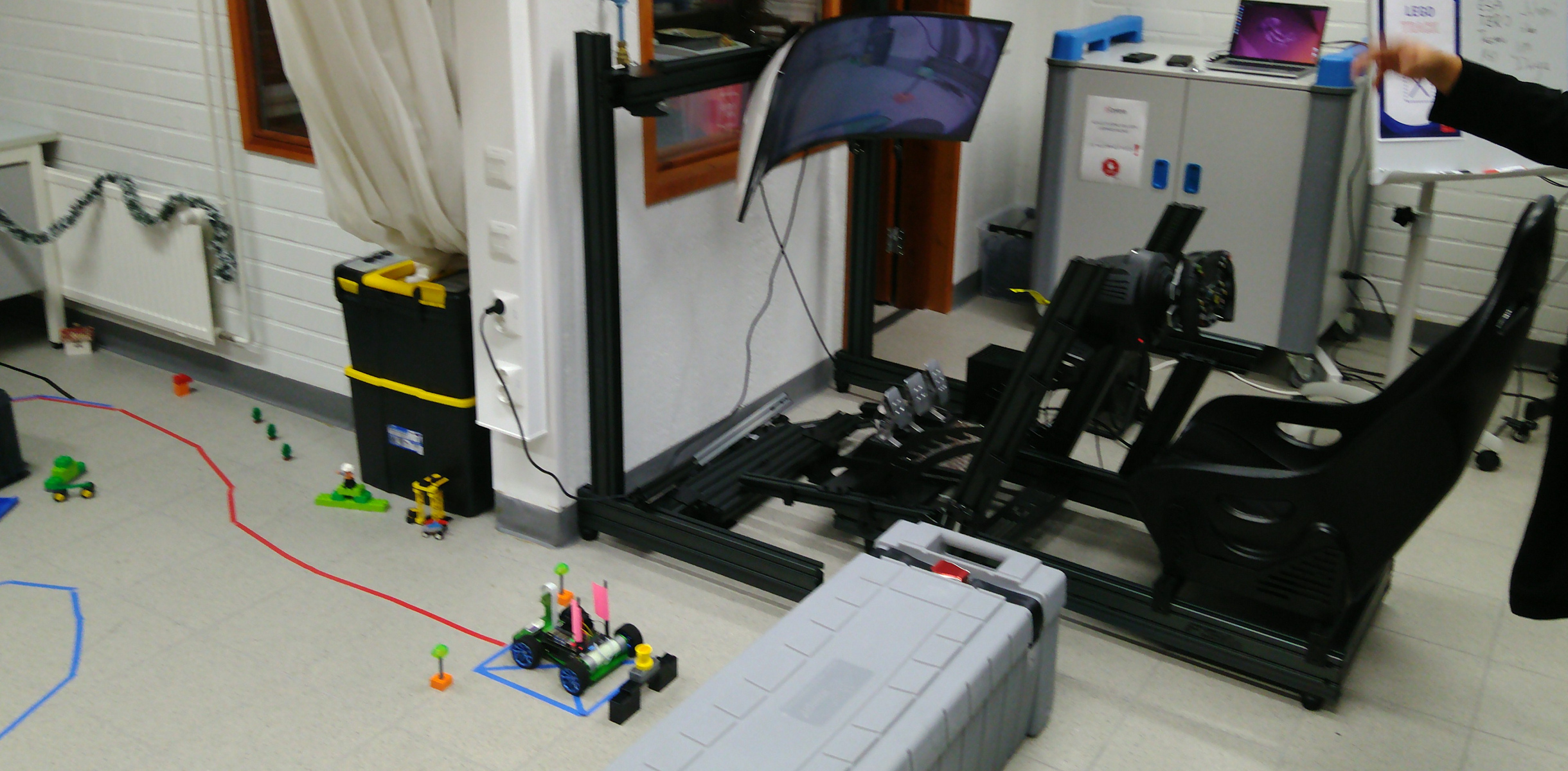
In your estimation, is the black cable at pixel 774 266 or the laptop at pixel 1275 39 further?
the laptop at pixel 1275 39

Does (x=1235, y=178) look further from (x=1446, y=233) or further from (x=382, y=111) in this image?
(x=382, y=111)

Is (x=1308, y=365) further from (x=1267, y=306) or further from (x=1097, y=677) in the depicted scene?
(x=1097, y=677)

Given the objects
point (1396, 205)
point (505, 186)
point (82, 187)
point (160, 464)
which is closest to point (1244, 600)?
point (505, 186)

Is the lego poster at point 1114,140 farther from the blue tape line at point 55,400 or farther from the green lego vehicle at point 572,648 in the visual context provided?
the blue tape line at point 55,400

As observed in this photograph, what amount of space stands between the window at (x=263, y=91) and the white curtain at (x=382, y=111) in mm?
653

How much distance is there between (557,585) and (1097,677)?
4.43ft

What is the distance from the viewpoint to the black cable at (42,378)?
4.29 m

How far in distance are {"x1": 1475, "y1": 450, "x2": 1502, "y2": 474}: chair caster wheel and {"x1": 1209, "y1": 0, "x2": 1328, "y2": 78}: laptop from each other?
1.43 metres

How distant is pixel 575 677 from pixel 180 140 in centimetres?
250

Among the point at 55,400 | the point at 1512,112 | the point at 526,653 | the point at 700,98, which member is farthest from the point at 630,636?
the point at 55,400

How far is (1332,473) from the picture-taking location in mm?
2570

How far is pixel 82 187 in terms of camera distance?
14.2ft

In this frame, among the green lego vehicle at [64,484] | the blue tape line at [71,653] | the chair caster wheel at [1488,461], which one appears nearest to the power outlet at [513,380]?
the blue tape line at [71,653]

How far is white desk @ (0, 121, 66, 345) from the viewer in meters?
4.33
